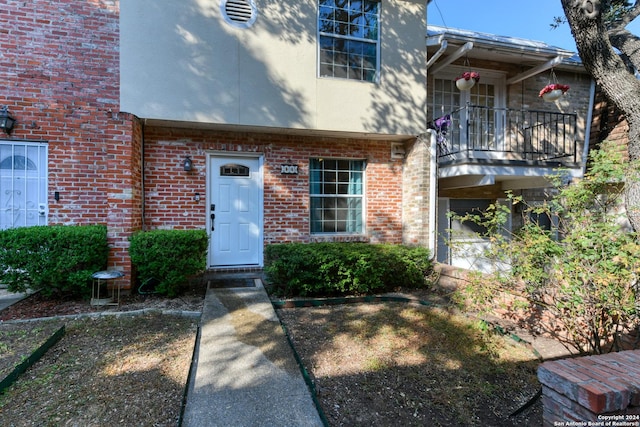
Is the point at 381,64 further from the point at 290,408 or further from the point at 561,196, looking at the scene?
the point at 290,408

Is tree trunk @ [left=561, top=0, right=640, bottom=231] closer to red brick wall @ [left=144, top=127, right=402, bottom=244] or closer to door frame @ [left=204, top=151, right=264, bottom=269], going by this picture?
red brick wall @ [left=144, top=127, right=402, bottom=244]

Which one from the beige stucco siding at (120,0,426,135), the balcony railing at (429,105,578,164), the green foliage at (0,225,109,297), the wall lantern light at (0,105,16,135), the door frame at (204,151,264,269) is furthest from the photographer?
the balcony railing at (429,105,578,164)

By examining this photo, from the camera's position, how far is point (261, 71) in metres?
A: 5.65

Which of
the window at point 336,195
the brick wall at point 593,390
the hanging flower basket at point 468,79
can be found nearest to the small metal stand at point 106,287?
the window at point 336,195

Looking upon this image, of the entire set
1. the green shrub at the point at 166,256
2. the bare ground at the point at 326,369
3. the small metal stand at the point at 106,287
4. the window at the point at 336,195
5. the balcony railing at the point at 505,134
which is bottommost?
the bare ground at the point at 326,369

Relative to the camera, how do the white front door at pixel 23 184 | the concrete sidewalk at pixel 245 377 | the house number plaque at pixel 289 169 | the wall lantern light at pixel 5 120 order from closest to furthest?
the concrete sidewalk at pixel 245 377 < the wall lantern light at pixel 5 120 < the white front door at pixel 23 184 < the house number plaque at pixel 289 169

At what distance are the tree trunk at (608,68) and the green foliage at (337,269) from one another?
4201mm

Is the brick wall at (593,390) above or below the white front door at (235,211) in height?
below

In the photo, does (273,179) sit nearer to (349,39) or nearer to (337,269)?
(337,269)

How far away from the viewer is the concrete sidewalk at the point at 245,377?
233 cm

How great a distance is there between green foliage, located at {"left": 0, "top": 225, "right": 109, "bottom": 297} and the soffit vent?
410cm

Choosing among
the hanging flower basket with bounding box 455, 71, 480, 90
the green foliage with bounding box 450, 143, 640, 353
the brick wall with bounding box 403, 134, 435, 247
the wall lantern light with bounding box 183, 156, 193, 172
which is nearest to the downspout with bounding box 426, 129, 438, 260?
the brick wall with bounding box 403, 134, 435, 247

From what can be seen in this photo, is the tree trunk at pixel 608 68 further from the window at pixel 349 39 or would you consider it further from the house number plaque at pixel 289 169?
the house number plaque at pixel 289 169

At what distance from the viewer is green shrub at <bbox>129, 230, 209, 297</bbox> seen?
15.8 ft
